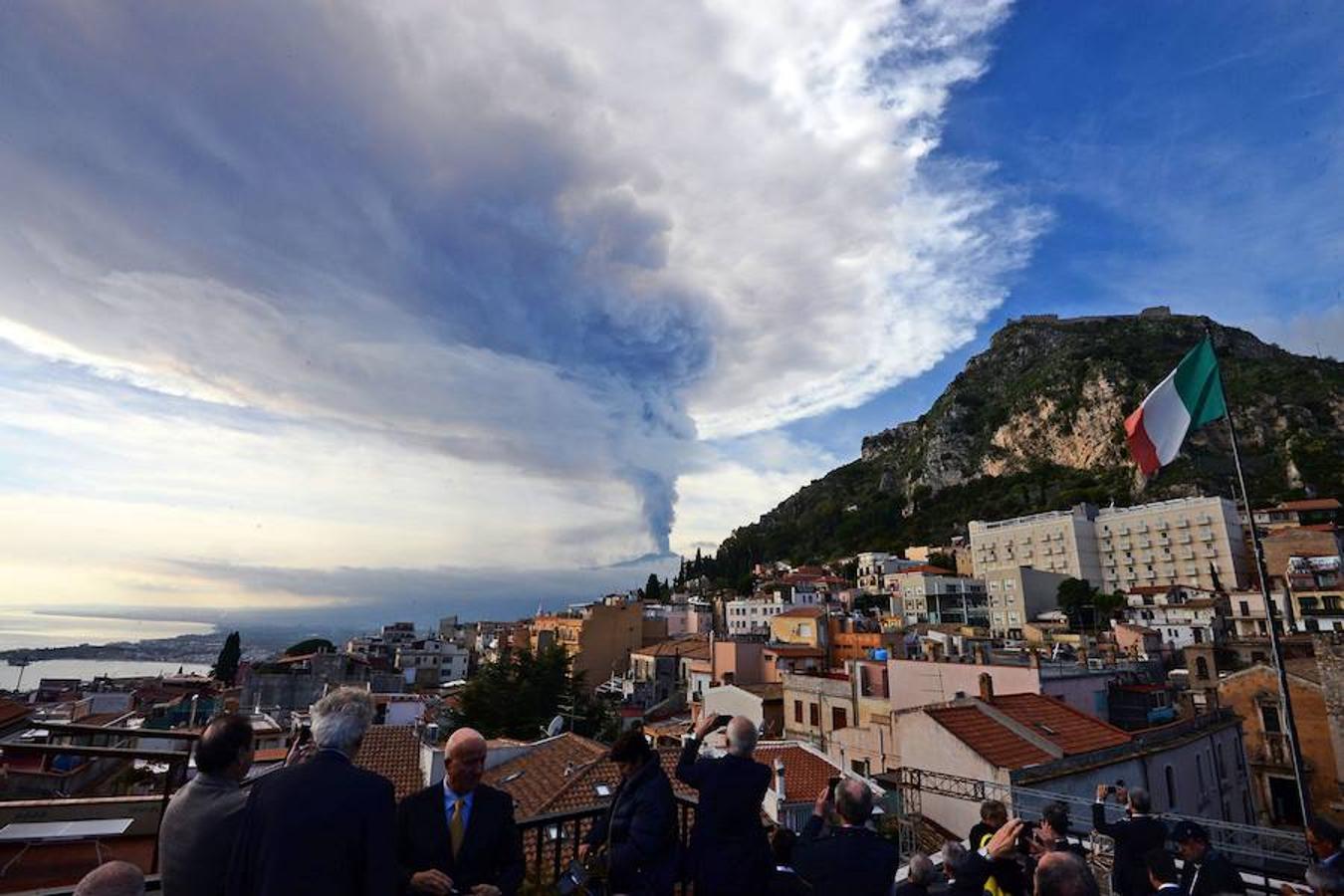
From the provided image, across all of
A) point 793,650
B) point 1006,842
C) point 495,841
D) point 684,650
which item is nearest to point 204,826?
point 495,841

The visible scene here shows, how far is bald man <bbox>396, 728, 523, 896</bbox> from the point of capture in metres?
3.21

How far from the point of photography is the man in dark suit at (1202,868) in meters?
4.59

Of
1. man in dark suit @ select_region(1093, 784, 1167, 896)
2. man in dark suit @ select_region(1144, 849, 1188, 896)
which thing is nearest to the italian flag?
man in dark suit @ select_region(1093, 784, 1167, 896)

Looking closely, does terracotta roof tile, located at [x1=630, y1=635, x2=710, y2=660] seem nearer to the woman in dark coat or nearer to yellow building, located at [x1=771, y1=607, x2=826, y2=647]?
yellow building, located at [x1=771, y1=607, x2=826, y2=647]

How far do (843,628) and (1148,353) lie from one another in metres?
111

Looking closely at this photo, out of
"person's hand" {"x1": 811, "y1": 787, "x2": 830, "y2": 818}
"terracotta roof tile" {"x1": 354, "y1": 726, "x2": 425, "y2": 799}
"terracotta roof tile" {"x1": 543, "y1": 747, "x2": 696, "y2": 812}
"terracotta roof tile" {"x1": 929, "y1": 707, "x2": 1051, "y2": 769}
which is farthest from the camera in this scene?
"terracotta roof tile" {"x1": 354, "y1": 726, "x2": 425, "y2": 799}

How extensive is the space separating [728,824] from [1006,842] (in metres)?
1.86

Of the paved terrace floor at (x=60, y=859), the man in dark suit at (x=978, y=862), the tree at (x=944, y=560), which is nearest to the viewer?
the man in dark suit at (x=978, y=862)

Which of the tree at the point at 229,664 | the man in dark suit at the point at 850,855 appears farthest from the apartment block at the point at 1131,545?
the man in dark suit at the point at 850,855

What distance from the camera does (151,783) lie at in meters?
16.3

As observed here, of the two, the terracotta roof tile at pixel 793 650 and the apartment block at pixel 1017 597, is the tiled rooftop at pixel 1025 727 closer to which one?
the terracotta roof tile at pixel 793 650

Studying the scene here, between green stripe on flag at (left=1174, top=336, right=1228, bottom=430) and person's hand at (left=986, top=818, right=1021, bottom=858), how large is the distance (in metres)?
7.79

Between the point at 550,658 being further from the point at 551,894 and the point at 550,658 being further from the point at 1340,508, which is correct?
the point at 1340,508

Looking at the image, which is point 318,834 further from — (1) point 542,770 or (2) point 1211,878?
(1) point 542,770
